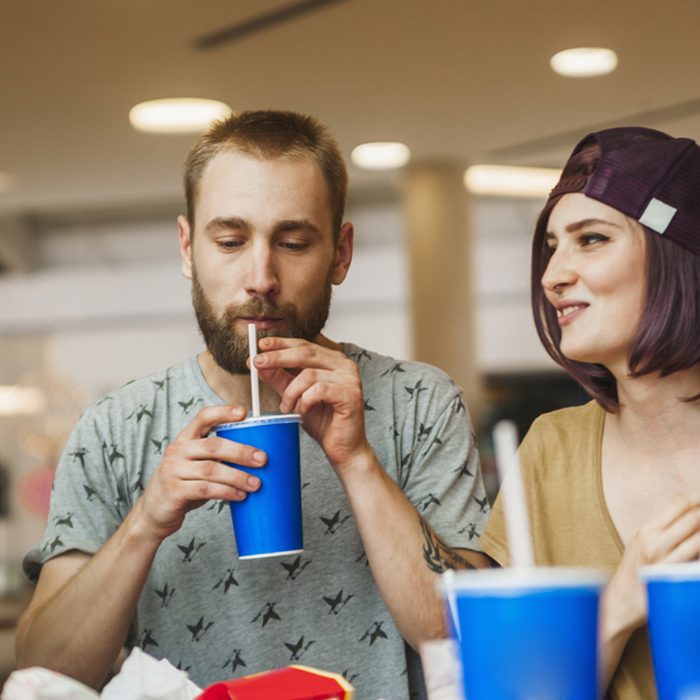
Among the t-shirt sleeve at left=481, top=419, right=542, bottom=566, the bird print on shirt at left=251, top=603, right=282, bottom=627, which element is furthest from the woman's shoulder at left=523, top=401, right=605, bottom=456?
the bird print on shirt at left=251, top=603, right=282, bottom=627

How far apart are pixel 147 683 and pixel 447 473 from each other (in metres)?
0.79

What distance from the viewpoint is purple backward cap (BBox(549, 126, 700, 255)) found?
150cm

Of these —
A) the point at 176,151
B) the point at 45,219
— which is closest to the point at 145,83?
the point at 176,151

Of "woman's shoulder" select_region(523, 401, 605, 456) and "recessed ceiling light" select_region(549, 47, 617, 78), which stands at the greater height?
"recessed ceiling light" select_region(549, 47, 617, 78)

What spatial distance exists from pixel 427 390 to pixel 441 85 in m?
3.95

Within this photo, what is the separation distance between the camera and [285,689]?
101 centimetres

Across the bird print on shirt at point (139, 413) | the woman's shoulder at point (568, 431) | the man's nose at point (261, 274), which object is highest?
the man's nose at point (261, 274)

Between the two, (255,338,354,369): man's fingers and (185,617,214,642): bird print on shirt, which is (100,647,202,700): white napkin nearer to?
(255,338,354,369): man's fingers

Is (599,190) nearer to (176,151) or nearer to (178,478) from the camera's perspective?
(178,478)

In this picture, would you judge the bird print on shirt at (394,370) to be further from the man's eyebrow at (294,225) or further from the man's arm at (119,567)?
the man's arm at (119,567)

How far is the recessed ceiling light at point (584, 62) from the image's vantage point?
5.18 meters

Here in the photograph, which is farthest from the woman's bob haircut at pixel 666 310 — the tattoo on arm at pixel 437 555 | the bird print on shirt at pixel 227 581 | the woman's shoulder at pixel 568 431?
the bird print on shirt at pixel 227 581

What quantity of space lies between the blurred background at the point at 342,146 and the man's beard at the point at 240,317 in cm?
296

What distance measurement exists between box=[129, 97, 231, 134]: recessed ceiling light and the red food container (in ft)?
15.9
